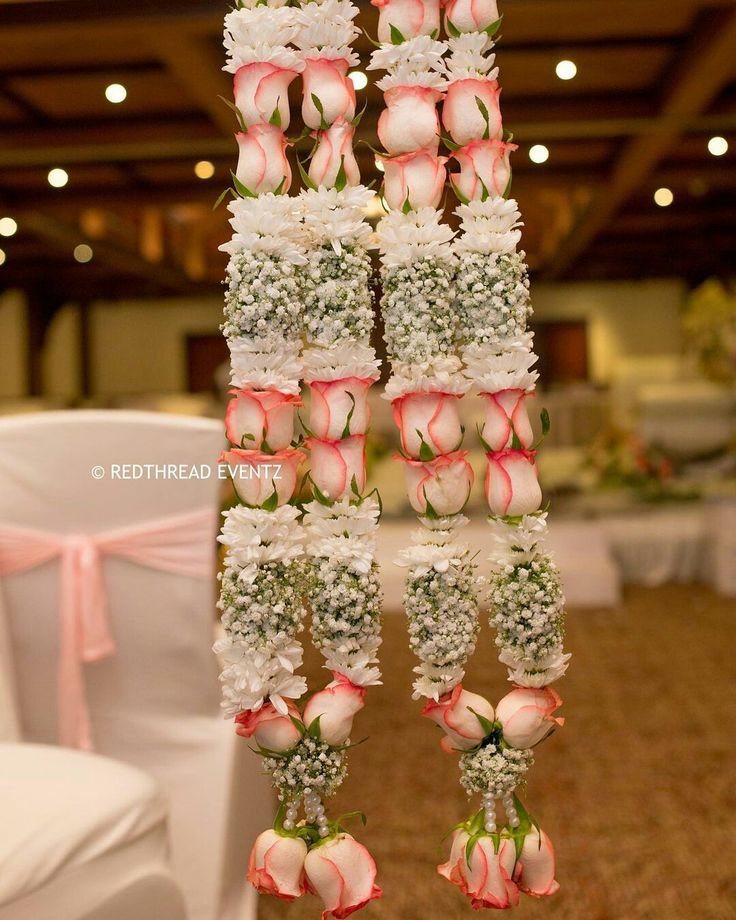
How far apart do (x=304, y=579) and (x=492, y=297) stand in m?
0.35

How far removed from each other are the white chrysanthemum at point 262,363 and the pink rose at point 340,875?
480 mm

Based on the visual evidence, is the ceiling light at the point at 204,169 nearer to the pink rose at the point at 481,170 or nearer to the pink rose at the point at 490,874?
the pink rose at the point at 481,170

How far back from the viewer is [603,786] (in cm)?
278

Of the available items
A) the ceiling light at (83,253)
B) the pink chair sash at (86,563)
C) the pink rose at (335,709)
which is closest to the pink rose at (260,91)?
the pink rose at (335,709)

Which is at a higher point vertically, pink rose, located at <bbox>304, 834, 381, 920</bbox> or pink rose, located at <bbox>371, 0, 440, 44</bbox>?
pink rose, located at <bbox>371, 0, 440, 44</bbox>

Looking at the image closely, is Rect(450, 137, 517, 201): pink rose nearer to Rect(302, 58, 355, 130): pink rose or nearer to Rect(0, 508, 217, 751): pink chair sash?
Rect(302, 58, 355, 130): pink rose

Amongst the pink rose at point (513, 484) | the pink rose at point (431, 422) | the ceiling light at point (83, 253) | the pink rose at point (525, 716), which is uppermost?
the ceiling light at point (83, 253)

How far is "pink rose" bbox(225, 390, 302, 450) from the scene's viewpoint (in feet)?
3.57

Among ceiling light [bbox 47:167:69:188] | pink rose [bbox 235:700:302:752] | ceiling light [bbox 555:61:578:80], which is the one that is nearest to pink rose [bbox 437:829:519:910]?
pink rose [bbox 235:700:302:752]

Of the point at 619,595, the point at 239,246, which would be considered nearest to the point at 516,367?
the point at 239,246

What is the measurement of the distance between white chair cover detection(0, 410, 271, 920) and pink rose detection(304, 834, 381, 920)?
0.79m

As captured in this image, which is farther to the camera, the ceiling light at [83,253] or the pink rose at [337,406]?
the ceiling light at [83,253]

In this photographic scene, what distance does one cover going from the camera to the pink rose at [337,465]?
3.64 feet

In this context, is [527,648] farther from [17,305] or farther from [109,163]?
[17,305]
